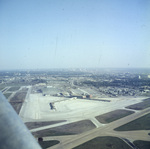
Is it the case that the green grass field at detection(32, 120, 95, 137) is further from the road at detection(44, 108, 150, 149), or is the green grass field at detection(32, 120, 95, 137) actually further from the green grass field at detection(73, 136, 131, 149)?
the green grass field at detection(73, 136, 131, 149)

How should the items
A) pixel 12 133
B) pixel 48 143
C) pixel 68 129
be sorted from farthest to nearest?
1. pixel 68 129
2. pixel 48 143
3. pixel 12 133

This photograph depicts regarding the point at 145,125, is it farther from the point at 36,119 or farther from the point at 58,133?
the point at 36,119

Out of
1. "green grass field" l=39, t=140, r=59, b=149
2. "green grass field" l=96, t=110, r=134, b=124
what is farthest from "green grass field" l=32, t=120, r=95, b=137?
"green grass field" l=96, t=110, r=134, b=124

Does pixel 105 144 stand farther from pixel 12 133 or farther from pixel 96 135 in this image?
pixel 12 133

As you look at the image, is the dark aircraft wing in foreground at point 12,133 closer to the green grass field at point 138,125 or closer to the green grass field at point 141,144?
the green grass field at point 141,144

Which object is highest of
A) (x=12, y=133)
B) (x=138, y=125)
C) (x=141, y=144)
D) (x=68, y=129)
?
(x=12, y=133)

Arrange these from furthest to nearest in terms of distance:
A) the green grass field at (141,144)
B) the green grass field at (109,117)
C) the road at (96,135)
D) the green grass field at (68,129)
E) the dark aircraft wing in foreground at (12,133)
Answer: the green grass field at (109,117) < the green grass field at (68,129) < the road at (96,135) < the green grass field at (141,144) < the dark aircraft wing in foreground at (12,133)

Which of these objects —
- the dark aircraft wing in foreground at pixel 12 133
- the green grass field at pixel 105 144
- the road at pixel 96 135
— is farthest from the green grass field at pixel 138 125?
the dark aircraft wing in foreground at pixel 12 133

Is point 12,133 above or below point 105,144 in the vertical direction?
above

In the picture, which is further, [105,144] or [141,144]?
[105,144]

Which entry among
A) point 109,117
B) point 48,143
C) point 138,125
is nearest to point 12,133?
point 48,143

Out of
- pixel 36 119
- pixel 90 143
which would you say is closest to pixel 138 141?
pixel 90 143

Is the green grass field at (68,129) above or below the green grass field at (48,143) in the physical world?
above
